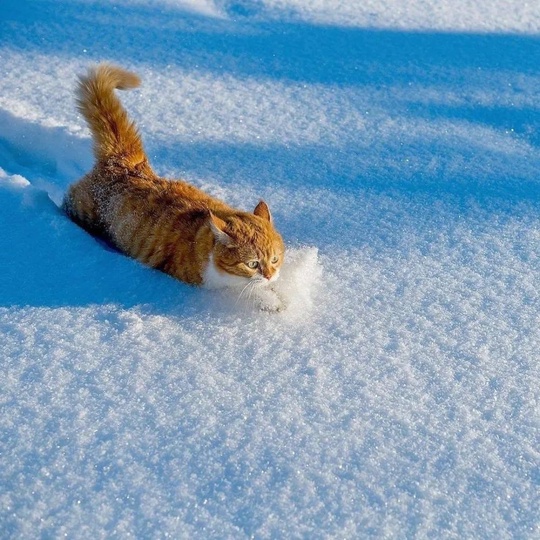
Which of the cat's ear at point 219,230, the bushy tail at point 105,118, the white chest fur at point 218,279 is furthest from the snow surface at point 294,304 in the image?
the bushy tail at point 105,118

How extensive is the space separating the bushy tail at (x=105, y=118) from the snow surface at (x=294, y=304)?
1.04 feet

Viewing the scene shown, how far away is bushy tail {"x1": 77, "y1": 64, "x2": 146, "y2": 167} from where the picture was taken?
8.89 feet

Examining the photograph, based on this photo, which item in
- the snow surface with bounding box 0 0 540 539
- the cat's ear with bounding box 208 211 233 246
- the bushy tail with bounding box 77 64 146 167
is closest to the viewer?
the snow surface with bounding box 0 0 540 539

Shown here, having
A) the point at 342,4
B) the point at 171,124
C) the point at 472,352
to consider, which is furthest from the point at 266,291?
the point at 342,4

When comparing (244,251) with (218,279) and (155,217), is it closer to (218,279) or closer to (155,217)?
(218,279)

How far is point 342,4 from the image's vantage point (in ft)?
14.5

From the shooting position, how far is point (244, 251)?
2.32 metres

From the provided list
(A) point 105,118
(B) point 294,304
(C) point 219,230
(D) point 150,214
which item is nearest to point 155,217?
(D) point 150,214

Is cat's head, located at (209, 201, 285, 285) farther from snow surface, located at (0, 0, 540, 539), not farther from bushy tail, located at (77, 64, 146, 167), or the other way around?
bushy tail, located at (77, 64, 146, 167)

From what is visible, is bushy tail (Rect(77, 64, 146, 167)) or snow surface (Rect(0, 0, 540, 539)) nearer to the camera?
snow surface (Rect(0, 0, 540, 539))

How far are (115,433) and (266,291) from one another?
0.80 m

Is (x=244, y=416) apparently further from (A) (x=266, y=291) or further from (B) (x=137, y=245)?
(B) (x=137, y=245)

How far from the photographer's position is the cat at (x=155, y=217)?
233cm

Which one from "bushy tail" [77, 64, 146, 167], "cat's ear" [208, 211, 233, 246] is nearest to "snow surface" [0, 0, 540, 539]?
"cat's ear" [208, 211, 233, 246]
